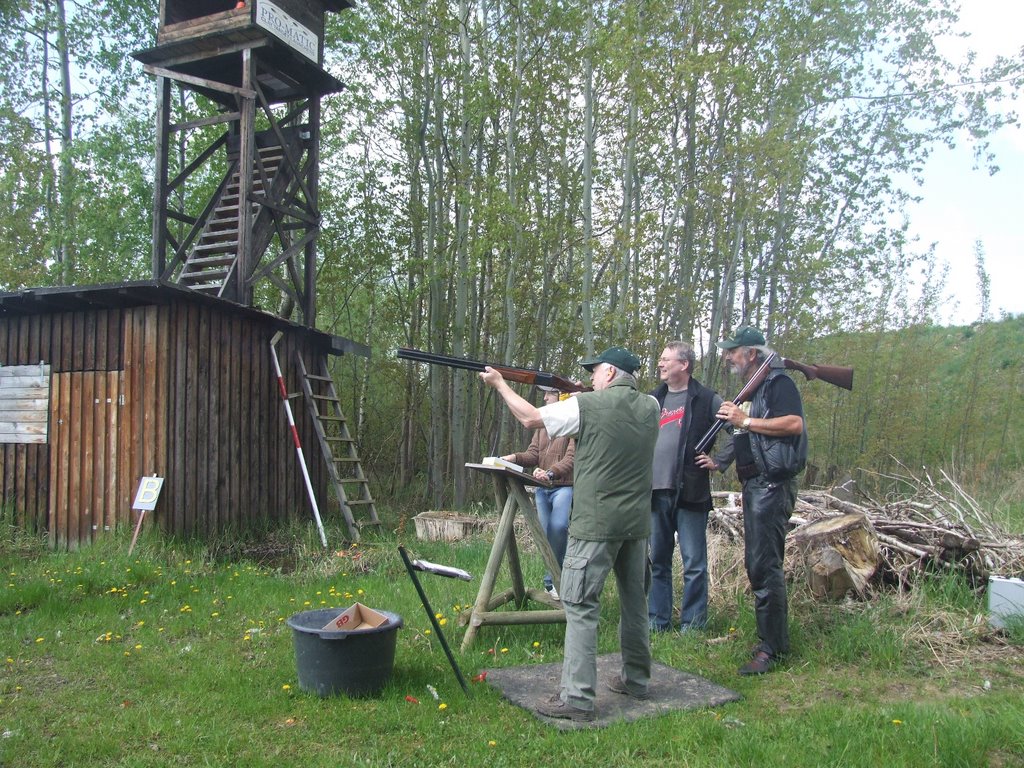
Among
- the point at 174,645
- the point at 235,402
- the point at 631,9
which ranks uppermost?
the point at 631,9

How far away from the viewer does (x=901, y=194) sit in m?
19.2

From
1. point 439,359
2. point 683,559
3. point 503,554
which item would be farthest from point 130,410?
point 683,559

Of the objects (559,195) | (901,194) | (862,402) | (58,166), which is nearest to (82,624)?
(559,195)

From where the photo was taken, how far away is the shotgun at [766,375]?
524 cm

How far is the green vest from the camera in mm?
4215

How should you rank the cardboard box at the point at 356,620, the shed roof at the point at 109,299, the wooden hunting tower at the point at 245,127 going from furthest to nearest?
the wooden hunting tower at the point at 245,127 < the shed roof at the point at 109,299 < the cardboard box at the point at 356,620

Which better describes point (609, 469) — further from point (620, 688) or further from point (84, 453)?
point (84, 453)

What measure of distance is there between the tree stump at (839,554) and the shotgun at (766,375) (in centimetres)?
125

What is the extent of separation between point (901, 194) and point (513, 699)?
1869 cm

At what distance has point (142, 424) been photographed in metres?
8.92

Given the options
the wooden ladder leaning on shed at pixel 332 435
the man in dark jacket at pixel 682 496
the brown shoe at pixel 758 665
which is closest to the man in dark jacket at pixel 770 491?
the brown shoe at pixel 758 665

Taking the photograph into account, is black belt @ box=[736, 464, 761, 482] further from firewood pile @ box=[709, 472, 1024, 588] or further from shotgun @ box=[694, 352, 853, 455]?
firewood pile @ box=[709, 472, 1024, 588]

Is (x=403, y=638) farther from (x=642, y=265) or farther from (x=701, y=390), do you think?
(x=642, y=265)

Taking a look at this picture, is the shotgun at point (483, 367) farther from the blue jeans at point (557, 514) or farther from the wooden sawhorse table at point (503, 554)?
the blue jeans at point (557, 514)
